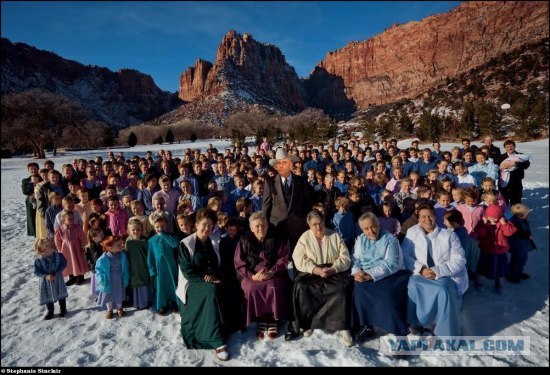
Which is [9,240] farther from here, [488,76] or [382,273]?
[488,76]

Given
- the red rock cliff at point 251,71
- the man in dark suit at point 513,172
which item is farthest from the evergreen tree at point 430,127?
the red rock cliff at point 251,71

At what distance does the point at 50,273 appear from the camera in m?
3.96

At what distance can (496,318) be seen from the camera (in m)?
3.60

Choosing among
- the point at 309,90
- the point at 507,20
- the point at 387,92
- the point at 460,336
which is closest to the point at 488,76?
the point at 460,336

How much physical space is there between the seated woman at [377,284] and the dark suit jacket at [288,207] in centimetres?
105

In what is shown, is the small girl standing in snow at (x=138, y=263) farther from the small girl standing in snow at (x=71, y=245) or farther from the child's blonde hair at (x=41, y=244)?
the small girl standing in snow at (x=71, y=245)

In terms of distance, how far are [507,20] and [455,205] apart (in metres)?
119

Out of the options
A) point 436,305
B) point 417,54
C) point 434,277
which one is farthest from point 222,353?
point 417,54

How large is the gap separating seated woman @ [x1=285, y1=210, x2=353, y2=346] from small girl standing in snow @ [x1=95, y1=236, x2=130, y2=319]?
2411mm

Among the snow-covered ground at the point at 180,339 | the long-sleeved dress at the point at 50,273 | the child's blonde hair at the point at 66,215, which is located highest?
the child's blonde hair at the point at 66,215

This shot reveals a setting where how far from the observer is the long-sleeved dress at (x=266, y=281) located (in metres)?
3.55

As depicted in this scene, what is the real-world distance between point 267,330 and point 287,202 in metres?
1.81

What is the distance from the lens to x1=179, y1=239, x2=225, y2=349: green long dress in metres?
3.34

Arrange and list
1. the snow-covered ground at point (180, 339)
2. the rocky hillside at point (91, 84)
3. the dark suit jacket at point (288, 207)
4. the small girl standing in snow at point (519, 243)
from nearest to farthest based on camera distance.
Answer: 1. the snow-covered ground at point (180, 339)
2. the small girl standing in snow at point (519, 243)
3. the dark suit jacket at point (288, 207)
4. the rocky hillside at point (91, 84)
